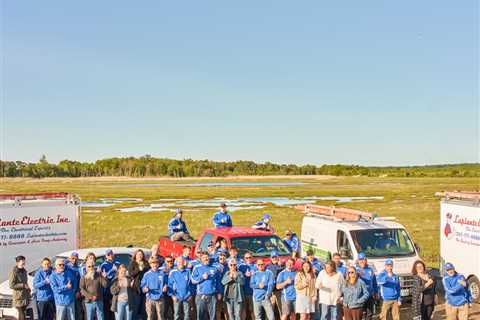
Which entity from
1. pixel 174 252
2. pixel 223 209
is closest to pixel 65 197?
pixel 174 252

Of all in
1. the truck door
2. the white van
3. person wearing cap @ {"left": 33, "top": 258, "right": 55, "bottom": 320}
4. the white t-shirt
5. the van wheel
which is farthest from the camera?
the van wheel

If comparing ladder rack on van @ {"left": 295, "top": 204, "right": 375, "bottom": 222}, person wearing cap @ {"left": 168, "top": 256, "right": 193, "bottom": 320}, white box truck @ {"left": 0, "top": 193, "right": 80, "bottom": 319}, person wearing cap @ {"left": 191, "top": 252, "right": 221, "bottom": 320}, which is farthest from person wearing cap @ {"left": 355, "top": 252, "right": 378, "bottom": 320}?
white box truck @ {"left": 0, "top": 193, "right": 80, "bottom": 319}

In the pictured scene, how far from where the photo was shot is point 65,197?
16.8m

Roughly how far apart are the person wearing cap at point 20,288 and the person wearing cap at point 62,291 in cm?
83

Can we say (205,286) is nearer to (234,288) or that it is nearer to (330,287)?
(234,288)

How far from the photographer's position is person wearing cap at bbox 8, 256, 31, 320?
11211 mm

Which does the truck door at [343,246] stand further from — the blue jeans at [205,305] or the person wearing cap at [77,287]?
the person wearing cap at [77,287]

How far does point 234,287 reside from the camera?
11.2 meters

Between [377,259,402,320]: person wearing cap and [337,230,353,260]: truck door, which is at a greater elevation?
[337,230,353,260]: truck door

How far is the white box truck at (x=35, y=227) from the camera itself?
50.8 ft

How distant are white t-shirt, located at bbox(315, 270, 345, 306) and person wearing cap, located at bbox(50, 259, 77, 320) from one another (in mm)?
4817

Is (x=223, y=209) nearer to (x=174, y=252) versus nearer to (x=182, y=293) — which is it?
(x=174, y=252)

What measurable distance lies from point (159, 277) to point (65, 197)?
695 centimetres

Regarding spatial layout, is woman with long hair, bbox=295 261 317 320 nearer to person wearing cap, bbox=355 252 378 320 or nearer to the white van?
person wearing cap, bbox=355 252 378 320
